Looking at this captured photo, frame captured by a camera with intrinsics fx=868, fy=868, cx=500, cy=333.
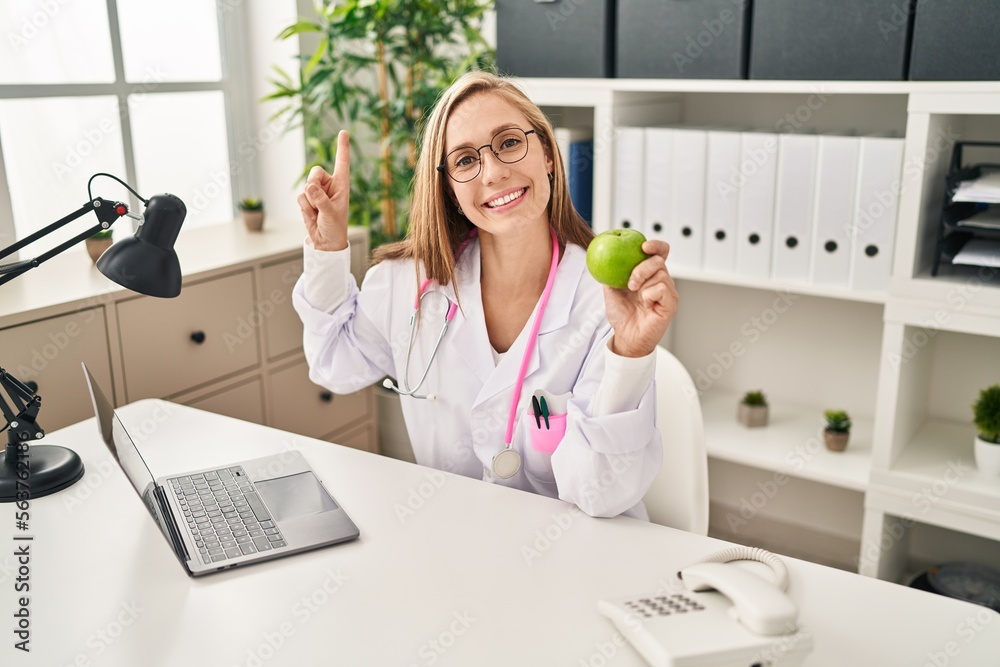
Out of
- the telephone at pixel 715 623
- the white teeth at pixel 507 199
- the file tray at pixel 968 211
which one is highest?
the white teeth at pixel 507 199

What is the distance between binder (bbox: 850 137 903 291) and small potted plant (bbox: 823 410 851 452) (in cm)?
40

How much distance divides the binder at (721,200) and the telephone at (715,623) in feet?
4.42

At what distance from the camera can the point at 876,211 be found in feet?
6.53

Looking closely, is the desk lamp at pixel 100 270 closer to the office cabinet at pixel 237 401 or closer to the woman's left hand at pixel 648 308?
the woman's left hand at pixel 648 308

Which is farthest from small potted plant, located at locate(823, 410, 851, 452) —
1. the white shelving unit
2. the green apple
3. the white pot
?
the green apple

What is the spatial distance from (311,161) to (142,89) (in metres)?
0.57

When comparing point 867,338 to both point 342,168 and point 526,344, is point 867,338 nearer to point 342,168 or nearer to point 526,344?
point 526,344

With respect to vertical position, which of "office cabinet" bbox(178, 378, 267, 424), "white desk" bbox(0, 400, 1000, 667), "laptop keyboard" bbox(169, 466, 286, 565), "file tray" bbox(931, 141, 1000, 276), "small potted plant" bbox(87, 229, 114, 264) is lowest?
"office cabinet" bbox(178, 378, 267, 424)

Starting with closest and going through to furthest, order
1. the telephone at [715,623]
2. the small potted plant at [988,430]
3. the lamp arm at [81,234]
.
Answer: the telephone at [715,623] → the lamp arm at [81,234] → the small potted plant at [988,430]

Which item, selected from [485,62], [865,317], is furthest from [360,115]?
[865,317]

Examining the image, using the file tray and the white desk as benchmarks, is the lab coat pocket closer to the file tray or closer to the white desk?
the white desk

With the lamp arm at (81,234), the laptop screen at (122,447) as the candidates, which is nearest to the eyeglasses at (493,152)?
the lamp arm at (81,234)

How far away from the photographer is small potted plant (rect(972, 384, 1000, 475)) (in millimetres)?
1983

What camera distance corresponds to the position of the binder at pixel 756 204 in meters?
2.12
